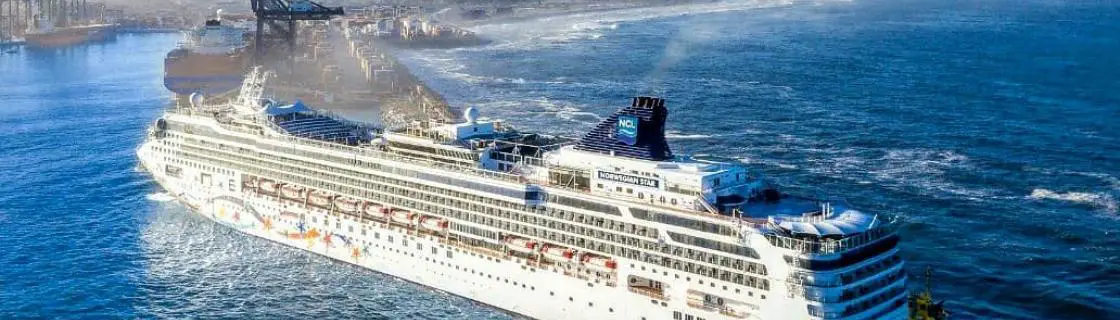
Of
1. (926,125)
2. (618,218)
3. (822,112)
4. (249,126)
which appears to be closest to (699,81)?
(822,112)

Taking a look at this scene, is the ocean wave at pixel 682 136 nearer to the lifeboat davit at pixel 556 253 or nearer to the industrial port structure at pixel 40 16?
the lifeboat davit at pixel 556 253

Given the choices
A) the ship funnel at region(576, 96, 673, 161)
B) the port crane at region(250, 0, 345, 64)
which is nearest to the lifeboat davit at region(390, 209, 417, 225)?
the ship funnel at region(576, 96, 673, 161)

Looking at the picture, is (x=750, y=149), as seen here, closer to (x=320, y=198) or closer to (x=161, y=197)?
(x=320, y=198)

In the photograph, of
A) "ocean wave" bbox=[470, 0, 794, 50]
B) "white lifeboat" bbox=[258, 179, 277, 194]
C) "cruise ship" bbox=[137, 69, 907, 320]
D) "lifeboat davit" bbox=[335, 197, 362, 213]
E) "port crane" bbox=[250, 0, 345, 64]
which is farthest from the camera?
"ocean wave" bbox=[470, 0, 794, 50]

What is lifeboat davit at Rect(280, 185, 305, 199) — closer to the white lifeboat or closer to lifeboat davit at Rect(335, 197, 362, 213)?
the white lifeboat

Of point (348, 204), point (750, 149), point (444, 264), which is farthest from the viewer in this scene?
point (750, 149)

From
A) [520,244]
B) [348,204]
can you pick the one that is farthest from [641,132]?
[348,204]

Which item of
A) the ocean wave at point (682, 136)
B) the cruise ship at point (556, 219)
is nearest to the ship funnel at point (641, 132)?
the cruise ship at point (556, 219)
